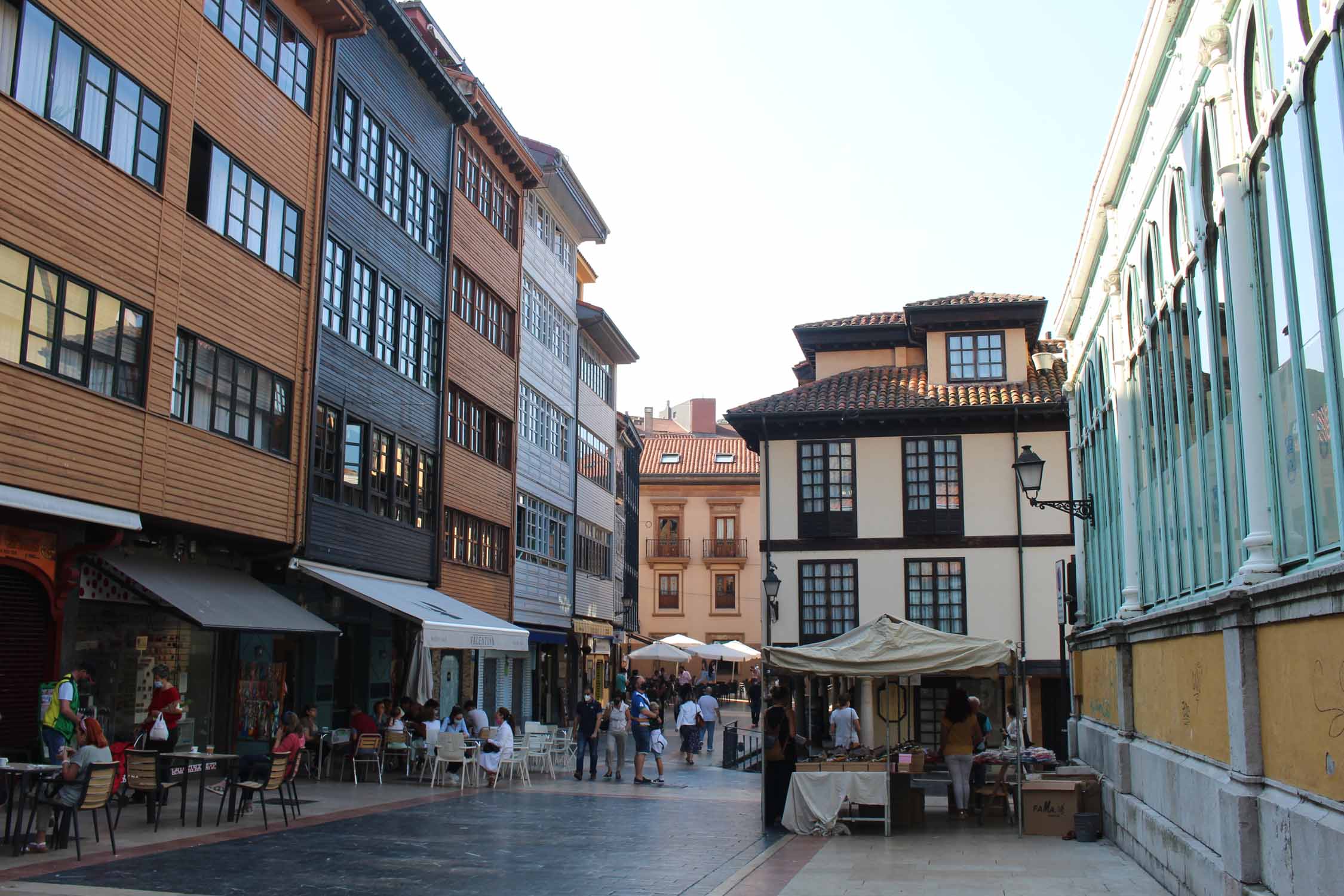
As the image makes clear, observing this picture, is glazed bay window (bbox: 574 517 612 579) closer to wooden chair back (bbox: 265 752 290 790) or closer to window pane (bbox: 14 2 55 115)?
wooden chair back (bbox: 265 752 290 790)

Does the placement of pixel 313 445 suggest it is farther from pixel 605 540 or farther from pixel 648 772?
pixel 605 540

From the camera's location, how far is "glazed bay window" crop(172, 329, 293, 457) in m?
18.5

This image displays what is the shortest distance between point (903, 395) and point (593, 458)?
1268 cm

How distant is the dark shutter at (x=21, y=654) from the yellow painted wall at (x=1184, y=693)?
12.5m

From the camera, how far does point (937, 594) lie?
108 feet

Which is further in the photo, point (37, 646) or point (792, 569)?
point (792, 569)

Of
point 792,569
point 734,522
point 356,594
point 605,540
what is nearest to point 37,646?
point 356,594

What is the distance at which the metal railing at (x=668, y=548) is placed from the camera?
70562 millimetres

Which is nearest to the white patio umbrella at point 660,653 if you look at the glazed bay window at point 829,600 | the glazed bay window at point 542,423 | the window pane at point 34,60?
the glazed bay window at point 829,600

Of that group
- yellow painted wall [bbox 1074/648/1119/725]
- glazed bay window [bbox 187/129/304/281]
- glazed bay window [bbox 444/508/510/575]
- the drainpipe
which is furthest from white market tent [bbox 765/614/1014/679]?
the drainpipe

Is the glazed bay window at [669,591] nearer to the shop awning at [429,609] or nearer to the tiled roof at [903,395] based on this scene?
the tiled roof at [903,395]

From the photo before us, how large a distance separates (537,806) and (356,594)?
5.23 m

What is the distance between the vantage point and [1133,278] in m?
15.2

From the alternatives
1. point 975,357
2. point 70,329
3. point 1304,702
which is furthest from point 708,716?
point 1304,702
